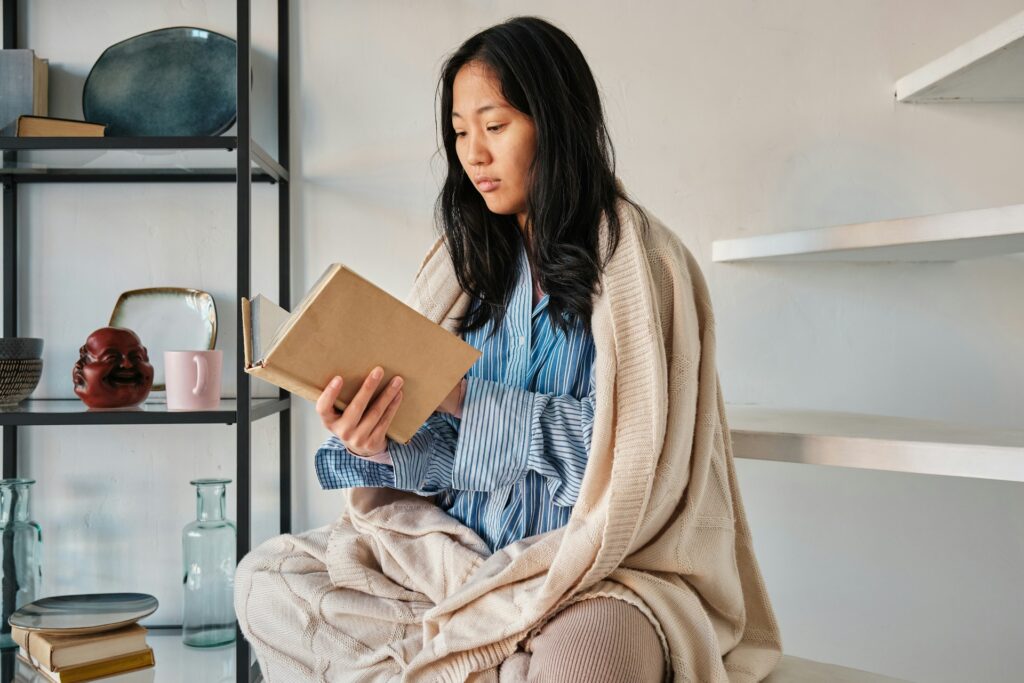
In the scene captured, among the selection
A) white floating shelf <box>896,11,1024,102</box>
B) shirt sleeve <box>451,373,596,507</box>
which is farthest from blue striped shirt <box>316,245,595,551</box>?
white floating shelf <box>896,11,1024,102</box>

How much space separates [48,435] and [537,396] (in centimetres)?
100

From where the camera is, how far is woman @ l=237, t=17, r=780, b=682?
905 mm

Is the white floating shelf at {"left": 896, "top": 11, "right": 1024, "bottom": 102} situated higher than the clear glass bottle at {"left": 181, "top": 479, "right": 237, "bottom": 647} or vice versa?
the white floating shelf at {"left": 896, "top": 11, "right": 1024, "bottom": 102}

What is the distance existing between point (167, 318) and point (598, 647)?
105 cm

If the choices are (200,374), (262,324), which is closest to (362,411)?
(262,324)

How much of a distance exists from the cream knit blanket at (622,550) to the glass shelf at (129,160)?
0.55 meters

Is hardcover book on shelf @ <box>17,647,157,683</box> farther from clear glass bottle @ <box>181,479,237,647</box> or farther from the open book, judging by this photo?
the open book

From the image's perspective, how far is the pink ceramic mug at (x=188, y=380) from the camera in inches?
50.4

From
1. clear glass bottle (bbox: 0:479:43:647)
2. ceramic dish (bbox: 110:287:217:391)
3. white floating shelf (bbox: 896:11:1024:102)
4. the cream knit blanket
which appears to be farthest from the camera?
ceramic dish (bbox: 110:287:217:391)

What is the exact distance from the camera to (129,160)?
1.43m

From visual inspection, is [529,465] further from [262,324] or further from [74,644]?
[74,644]

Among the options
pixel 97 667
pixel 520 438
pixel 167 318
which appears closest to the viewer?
pixel 520 438

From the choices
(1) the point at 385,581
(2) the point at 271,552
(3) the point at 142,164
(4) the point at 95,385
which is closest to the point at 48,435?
(4) the point at 95,385

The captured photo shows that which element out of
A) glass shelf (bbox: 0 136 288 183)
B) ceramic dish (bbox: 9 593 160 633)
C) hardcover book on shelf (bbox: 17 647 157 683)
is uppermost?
glass shelf (bbox: 0 136 288 183)
